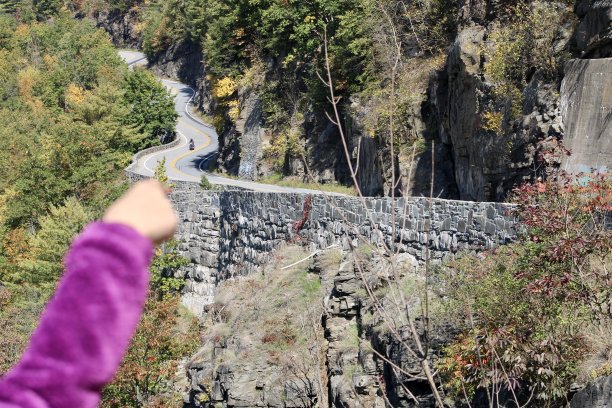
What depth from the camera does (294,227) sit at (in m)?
21.8

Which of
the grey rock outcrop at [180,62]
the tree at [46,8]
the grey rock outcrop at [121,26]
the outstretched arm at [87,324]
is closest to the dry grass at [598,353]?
the outstretched arm at [87,324]

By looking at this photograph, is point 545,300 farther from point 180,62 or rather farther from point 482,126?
point 180,62

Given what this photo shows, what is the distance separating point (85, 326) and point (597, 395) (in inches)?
369

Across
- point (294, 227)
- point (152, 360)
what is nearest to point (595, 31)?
point (294, 227)

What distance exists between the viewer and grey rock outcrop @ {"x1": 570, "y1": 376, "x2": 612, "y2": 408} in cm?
970

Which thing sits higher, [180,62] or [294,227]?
[180,62]

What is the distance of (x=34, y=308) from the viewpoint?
25.1 meters

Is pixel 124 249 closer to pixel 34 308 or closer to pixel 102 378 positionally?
pixel 102 378

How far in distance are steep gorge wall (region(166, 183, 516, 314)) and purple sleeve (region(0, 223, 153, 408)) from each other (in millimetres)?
12153

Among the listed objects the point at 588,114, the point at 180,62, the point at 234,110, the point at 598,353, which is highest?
the point at 180,62

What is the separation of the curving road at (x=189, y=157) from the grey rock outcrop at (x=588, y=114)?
11.5 meters

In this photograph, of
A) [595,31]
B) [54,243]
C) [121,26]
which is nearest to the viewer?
[595,31]

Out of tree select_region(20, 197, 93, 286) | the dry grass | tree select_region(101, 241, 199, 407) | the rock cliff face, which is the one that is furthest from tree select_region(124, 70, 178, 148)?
the dry grass

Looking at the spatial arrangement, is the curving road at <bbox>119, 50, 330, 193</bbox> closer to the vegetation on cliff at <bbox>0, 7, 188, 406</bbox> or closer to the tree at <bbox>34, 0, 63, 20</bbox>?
the vegetation on cliff at <bbox>0, 7, 188, 406</bbox>
